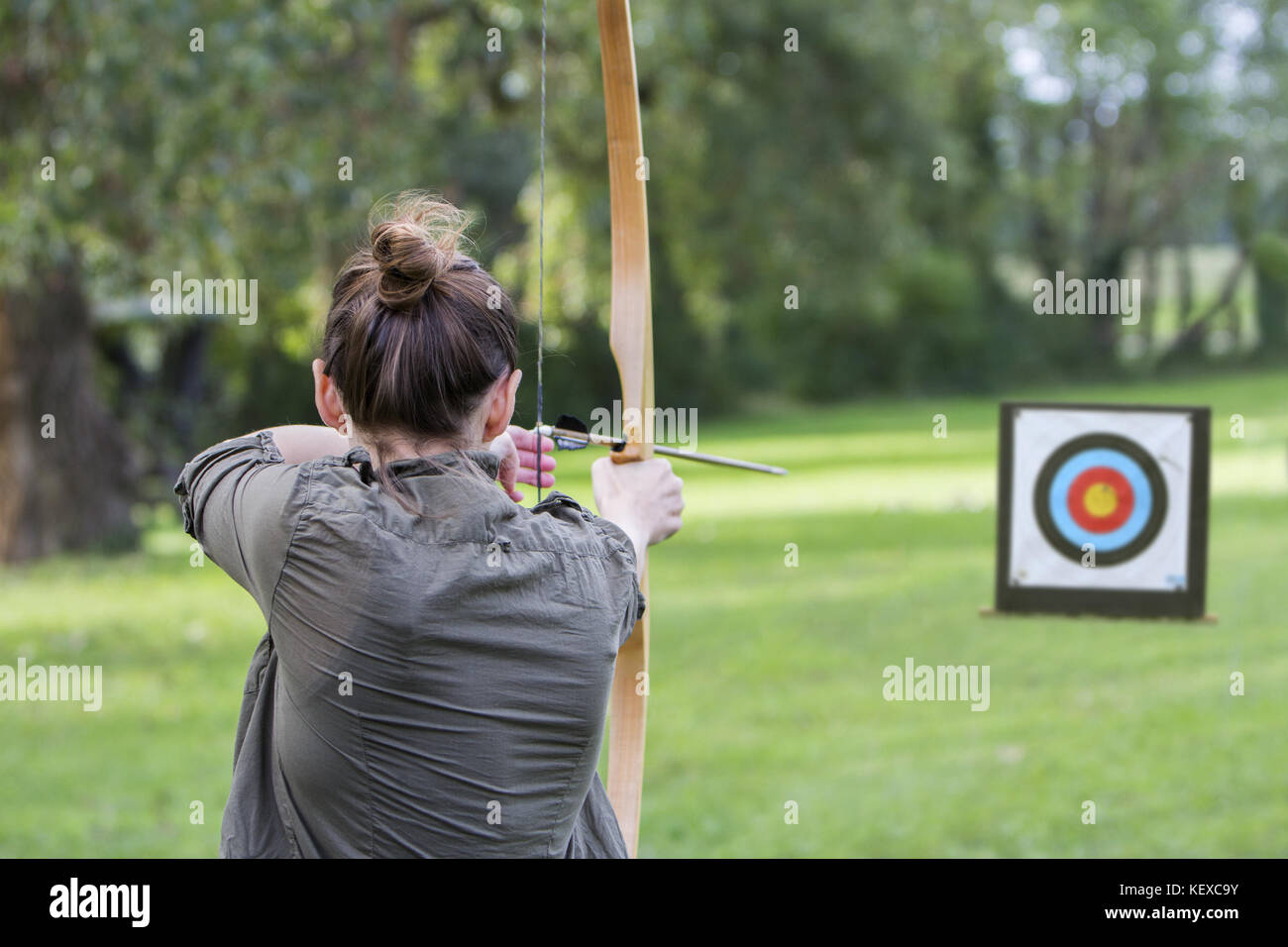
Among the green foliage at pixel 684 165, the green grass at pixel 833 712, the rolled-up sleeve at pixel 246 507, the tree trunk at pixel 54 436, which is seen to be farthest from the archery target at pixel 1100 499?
the tree trunk at pixel 54 436

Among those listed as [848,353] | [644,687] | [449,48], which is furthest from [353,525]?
[848,353]

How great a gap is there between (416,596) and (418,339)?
22 cm

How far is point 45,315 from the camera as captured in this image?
8.41m

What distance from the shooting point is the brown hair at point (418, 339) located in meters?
1.21

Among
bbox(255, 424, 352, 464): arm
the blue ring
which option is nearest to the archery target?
the blue ring

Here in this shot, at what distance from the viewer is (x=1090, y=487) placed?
3480 millimetres

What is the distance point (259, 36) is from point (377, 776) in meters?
4.91

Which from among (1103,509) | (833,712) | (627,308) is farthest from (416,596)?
(833,712)

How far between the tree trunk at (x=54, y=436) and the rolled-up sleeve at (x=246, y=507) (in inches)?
294

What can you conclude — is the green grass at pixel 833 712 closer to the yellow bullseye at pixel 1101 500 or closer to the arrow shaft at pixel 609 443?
the yellow bullseye at pixel 1101 500

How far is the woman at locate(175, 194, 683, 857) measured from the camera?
3.84 feet

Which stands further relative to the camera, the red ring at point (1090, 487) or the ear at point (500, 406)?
the red ring at point (1090, 487)

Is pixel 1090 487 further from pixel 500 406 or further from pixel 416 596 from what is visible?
Result: pixel 416 596

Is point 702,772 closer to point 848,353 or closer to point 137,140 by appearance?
point 137,140
